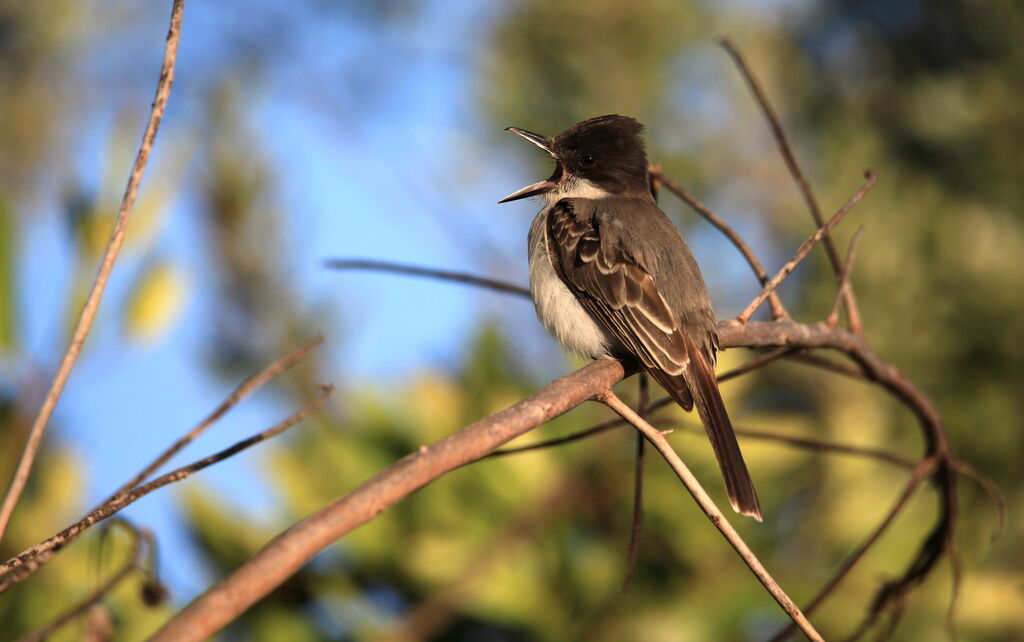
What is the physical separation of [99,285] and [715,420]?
5.85 ft

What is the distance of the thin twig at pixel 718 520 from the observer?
1.37 meters

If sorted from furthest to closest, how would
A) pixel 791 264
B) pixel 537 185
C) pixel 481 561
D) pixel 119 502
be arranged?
pixel 537 185, pixel 481 561, pixel 791 264, pixel 119 502

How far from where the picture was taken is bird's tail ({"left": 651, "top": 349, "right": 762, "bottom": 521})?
7.80ft

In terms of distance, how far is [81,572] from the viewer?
316 centimetres

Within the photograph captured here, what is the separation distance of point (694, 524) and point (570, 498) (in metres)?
0.46

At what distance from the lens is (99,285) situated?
1392 mm

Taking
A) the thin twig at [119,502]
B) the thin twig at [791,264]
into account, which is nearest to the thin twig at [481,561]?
the thin twig at [791,264]

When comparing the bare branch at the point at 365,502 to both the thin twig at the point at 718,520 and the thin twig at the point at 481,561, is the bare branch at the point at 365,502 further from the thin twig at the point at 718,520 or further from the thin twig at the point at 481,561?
the thin twig at the point at 481,561

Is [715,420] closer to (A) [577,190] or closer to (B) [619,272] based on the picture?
(B) [619,272]

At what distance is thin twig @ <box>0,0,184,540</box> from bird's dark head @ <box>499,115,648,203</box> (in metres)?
Answer: 2.34

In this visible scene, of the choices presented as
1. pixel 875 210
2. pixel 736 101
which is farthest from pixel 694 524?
pixel 736 101

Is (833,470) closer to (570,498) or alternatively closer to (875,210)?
(570,498)

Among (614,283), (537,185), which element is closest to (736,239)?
(614,283)

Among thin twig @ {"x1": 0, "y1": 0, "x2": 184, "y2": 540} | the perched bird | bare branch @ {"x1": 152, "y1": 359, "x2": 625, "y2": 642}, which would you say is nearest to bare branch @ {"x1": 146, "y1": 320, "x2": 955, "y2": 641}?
bare branch @ {"x1": 152, "y1": 359, "x2": 625, "y2": 642}
